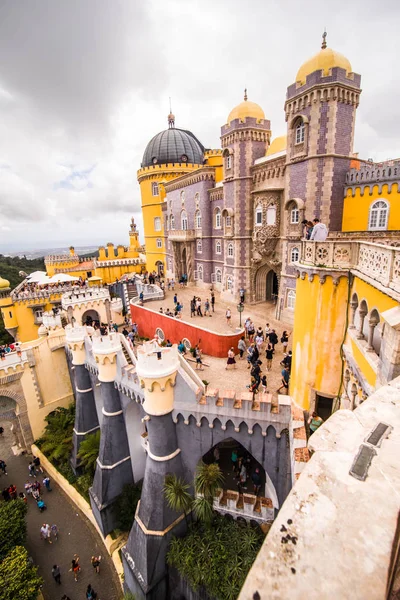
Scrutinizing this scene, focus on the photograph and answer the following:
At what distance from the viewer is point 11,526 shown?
43.3 ft

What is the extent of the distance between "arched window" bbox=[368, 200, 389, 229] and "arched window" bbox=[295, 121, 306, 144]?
5.70 m

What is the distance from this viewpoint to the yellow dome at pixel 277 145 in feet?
69.5

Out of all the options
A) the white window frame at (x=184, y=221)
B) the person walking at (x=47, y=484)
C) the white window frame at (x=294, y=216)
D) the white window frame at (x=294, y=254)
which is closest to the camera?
the person walking at (x=47, y=484)

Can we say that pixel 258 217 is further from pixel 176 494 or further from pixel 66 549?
pixel 66 549

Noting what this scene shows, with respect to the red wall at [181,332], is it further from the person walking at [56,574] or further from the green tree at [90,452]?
the person walking at [56,574]

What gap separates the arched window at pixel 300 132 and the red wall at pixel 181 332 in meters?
11.9

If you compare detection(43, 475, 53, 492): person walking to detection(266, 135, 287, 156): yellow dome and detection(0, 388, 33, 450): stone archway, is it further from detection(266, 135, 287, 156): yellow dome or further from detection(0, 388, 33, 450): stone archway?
detection(266, 135, 287, 156): yellow dome

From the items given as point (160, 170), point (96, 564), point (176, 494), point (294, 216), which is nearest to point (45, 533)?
point (96, 564)

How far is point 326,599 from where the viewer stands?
1.42 metres

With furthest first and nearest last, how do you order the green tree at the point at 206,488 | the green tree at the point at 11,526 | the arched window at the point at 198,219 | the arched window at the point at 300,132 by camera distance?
the arched window at the point at 198,219 → the arched window at the point at 300,132 → the green tree at the point at 11,526 → the green tree at the point at 206,488

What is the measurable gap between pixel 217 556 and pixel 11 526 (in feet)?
32.5

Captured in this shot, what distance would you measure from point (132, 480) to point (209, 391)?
8.56 metres

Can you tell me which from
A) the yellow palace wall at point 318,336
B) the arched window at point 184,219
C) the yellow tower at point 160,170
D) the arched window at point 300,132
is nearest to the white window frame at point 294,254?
the arched window at point 300,132

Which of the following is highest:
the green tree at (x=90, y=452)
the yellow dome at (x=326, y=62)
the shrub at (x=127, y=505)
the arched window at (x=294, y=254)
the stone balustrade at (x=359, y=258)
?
the yellow dome at (x=326, y=62)
